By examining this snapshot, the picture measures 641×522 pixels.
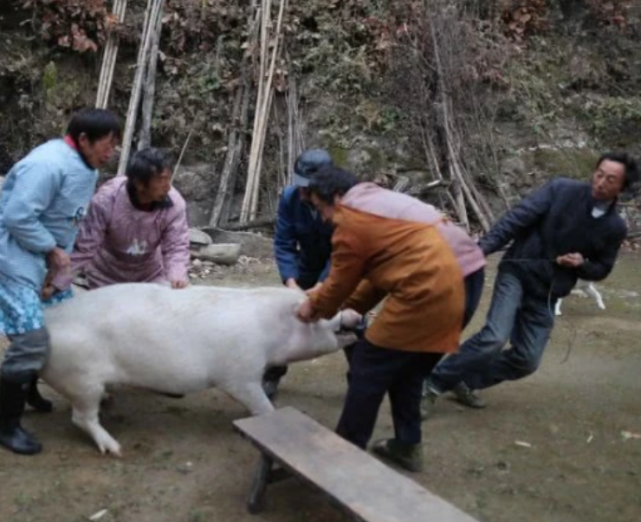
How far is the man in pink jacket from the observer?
4.29 m

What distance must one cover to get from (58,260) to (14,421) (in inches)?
34.3

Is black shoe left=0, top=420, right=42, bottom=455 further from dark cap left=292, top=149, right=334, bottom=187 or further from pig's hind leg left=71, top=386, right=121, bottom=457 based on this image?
dark cap left=292, top=149, right=334, bottom=187

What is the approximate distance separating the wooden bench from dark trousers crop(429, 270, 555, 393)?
1261 mm

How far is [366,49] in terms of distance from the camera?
11.7 metres

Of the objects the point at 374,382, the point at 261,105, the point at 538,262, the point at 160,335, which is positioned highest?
the point at 261,105

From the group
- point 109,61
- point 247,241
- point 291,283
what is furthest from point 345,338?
point 109,61

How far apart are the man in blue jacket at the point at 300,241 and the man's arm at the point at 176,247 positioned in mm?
575

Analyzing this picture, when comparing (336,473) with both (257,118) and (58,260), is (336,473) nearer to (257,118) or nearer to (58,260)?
(58,260)

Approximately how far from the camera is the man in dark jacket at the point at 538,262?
4.71 meters

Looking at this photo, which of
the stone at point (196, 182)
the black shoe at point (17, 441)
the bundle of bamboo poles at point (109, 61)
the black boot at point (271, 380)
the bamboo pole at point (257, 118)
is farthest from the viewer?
the stone at point (196, 182)

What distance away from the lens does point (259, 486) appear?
3.84 meters

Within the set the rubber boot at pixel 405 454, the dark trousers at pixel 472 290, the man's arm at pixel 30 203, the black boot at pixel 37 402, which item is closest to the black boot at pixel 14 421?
the black boot at pixel 37 402

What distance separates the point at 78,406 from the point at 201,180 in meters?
7.14

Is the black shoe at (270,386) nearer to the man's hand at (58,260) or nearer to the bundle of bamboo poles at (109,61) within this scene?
the man's hand at (58,260)
